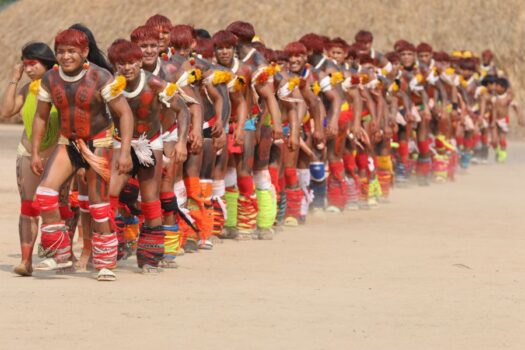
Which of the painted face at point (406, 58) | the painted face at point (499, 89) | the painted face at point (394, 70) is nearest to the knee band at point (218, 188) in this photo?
the painted face at point (394, 70)

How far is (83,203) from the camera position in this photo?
34.0ft

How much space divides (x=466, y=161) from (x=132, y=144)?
53.2 feet

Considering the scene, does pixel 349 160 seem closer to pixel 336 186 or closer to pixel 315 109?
pixel 336 186

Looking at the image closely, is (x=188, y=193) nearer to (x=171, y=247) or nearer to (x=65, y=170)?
(x=171, y=247)

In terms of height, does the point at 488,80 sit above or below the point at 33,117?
below

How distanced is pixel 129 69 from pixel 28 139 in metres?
0.89

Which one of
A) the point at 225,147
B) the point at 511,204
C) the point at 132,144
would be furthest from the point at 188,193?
the point at 511,204

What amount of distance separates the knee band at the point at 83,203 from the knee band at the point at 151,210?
1.35 ft

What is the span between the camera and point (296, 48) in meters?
14.6

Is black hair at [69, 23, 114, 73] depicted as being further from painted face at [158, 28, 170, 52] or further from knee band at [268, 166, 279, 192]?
knee band at [268, 166, 279, 192]

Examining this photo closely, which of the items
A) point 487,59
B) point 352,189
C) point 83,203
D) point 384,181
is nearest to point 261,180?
point 83,203

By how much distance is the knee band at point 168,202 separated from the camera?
11008 millimetres

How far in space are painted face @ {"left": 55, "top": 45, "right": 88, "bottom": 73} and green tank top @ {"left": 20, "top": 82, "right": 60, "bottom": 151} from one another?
0.60m

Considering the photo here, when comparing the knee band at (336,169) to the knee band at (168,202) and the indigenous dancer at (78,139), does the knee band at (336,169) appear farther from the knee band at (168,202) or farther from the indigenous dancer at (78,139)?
the indigenous dancer at (78,139)
